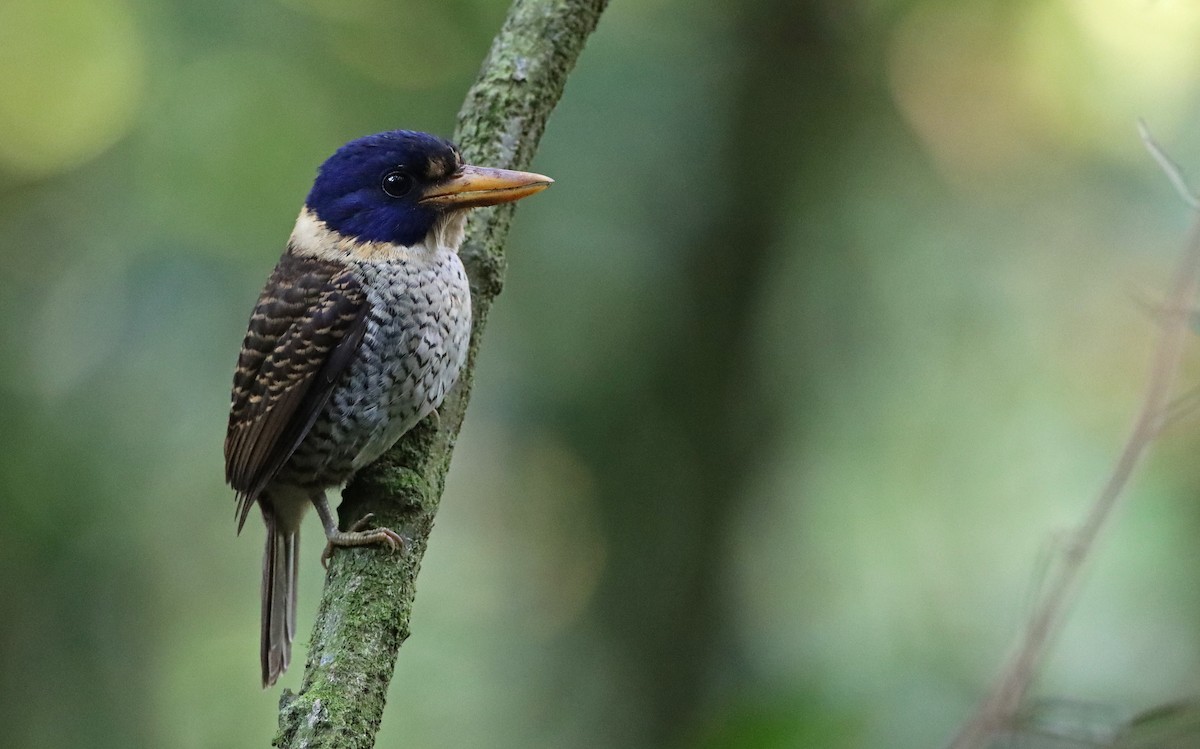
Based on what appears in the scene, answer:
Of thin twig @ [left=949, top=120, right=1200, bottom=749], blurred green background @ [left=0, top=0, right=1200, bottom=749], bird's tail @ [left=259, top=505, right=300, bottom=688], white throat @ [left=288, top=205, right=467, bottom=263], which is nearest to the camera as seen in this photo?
thin twig @ [left=949, top=120, right=1200, bottom=749]

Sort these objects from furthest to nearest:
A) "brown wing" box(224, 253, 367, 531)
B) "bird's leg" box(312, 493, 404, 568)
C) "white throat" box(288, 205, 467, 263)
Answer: "white throat" box(288, 205, 467, 263), "brown wing" box(224, 253, 367, 531), "bird's leg" box(312, 493, 404, 568)

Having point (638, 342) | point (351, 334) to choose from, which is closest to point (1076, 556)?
point (351, 334)

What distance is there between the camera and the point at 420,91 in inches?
187

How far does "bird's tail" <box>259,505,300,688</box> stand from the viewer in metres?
3.07

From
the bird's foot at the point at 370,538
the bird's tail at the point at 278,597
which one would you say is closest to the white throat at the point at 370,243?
the bird's tail at the point at 278,597

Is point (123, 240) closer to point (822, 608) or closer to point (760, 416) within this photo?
point (760, 416)

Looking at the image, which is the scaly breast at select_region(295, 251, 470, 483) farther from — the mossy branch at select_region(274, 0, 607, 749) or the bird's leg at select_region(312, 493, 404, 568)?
the bird's leg at select_region(312, 493, 404, 568)

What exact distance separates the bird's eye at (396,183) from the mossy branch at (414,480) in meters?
0.18

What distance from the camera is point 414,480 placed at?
2.58m

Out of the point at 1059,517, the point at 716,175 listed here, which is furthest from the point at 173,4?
the point at 1059,517

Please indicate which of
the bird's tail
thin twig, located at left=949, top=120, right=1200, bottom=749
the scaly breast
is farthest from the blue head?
thin twig, located at left=949, top=120, right=1200, bottom=749

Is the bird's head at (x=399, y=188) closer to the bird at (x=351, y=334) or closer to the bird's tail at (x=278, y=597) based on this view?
the bird at (x=351, y=334)

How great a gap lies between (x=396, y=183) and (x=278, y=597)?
1.04m

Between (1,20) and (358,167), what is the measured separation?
285 cm
